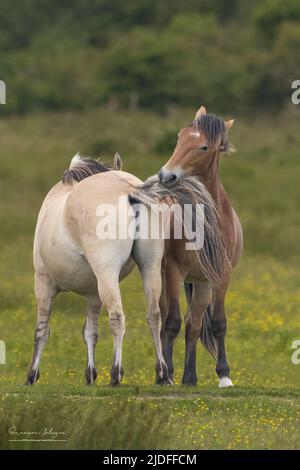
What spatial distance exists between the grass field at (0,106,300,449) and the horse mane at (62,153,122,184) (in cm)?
200

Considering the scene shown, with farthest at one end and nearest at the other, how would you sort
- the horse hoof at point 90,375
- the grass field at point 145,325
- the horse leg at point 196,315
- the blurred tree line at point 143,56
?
1. the blurred tree line at point 143,56
2. the horse leg at point 196,315
3. the horse hoof at point 90,375
4. the grass field at point 145,325

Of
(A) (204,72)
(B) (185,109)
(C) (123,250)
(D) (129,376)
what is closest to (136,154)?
(B) (185,109)

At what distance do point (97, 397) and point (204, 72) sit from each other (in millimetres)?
36660

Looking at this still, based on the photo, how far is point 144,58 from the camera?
45062mm

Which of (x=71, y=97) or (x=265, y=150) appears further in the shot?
(x=71, y=97)

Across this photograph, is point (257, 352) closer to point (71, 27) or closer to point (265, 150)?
point (265, 150)

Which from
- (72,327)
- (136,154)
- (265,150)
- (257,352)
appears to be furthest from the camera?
(265,150)

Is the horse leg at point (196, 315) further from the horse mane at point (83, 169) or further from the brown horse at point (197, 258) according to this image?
the horse mane at point (83, 169)

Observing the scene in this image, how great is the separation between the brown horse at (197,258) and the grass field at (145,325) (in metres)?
0.50

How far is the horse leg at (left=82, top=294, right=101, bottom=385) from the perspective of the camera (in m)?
11.6

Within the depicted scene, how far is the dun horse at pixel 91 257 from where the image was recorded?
10.5 meters

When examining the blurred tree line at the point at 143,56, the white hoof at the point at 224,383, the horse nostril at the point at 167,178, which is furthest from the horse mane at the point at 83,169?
the blurred tree line at the point at 143,56

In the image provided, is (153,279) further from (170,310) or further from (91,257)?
(170,310)

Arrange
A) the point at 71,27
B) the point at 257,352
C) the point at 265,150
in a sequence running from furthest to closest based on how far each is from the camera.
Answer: the point at 71,27, the point at 265,150, the point at 257,352
